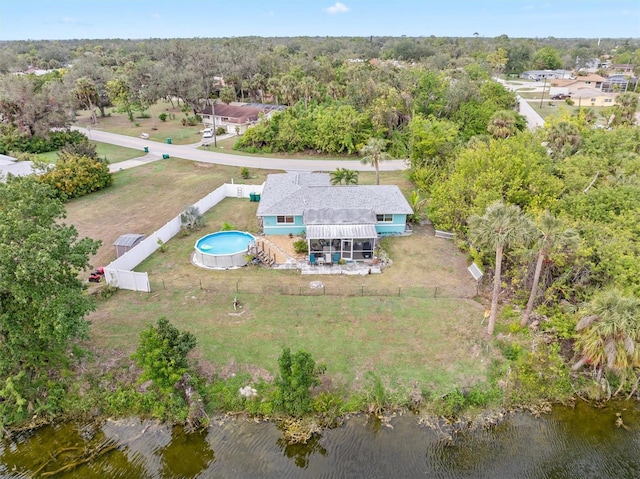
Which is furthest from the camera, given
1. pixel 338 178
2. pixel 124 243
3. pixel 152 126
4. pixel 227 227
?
pixel 152 126

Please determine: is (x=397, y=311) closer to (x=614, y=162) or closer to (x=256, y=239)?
(x=256, y=239)

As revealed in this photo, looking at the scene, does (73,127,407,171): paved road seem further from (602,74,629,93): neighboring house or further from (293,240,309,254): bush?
(602,74,629,93): neighboring house

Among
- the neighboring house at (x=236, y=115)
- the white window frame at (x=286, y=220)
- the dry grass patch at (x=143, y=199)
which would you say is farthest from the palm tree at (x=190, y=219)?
the neighboring house at (x=236, y=115)

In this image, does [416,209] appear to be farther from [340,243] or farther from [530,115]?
[530,115]

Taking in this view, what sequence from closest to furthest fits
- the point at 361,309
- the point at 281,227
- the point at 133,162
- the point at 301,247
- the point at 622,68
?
the point at 361,309
the point at 301,247
the point at 281,227
the point at 133,162
the point at 622,68

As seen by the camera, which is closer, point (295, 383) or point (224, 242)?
point (295, 383)

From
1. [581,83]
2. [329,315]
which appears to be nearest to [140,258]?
[329,315]

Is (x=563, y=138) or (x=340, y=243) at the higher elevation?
(x=563, y=138)

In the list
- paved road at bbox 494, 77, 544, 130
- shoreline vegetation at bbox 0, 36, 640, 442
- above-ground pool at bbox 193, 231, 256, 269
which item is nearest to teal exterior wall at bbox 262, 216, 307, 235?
above-ground pool at bbox 193, 231, 256, 269
